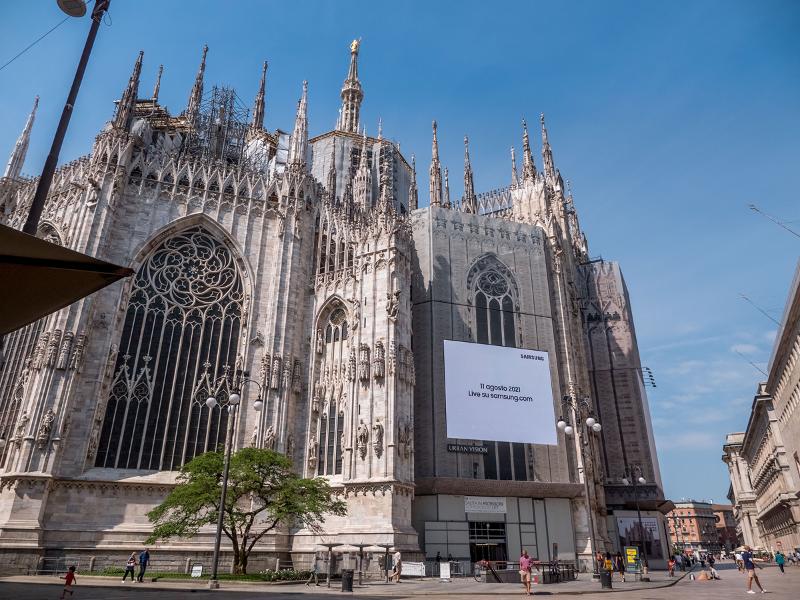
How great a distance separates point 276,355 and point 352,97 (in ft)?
139

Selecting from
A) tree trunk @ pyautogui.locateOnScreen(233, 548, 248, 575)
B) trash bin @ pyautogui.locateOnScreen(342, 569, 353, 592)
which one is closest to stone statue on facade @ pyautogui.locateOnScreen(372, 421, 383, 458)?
tree trunk @ pyautogui.locateOnScreen(233, 548, 248, 575)

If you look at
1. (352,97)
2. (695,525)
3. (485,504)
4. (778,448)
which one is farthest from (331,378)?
(695,525)

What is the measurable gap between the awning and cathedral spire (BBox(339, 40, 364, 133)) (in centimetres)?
5985

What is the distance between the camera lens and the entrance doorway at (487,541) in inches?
1371

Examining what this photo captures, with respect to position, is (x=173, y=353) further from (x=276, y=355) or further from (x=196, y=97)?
(x=196, y=97)

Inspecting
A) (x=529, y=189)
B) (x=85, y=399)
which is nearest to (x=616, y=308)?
(x=529, y=189)

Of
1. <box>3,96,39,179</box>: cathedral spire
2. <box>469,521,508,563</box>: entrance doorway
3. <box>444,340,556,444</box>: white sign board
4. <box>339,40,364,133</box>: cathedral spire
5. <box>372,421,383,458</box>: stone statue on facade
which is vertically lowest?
<box>469,521,508,563</box>: entrance doorway

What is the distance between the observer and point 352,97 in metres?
67.7

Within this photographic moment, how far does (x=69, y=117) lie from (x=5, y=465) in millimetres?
26083

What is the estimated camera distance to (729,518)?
191 metres

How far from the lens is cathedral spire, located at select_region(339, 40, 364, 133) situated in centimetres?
6569

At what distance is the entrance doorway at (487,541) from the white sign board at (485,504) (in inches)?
32.1

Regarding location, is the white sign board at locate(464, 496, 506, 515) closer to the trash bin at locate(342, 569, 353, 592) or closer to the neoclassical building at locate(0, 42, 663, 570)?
the neoclassical building at locate(0, 42, 663, 570)

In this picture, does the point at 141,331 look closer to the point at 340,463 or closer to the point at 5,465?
the point at 5,465
